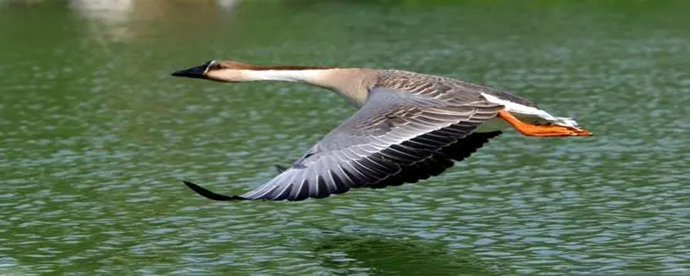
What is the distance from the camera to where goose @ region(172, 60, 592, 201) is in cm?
1071

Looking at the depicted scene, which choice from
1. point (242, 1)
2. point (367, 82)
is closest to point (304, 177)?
point (367, 82)

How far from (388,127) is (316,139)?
7492 millimetres

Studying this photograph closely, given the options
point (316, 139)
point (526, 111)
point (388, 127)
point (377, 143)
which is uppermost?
point (316, 139)

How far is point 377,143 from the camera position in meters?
11.3

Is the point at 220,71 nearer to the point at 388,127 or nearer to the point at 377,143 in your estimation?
the point at 388,127

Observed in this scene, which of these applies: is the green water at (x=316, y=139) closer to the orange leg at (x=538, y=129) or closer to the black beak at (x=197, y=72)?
the orange leg at (x=538, y=129)

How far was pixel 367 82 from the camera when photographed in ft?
42.3

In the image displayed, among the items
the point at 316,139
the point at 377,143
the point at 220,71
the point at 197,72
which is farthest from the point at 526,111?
the point at 316,139

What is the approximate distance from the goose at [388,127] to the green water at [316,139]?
1.03 m

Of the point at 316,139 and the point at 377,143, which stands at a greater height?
the point at 316,139

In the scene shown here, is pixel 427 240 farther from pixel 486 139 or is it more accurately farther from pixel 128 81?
pixel 128 81

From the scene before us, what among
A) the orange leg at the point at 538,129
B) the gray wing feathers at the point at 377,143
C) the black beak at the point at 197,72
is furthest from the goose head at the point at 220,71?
the orange leg at the point at 538,129

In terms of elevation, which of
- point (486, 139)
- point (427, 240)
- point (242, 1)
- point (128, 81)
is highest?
point (242, 1)

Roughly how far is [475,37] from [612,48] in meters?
3.62
